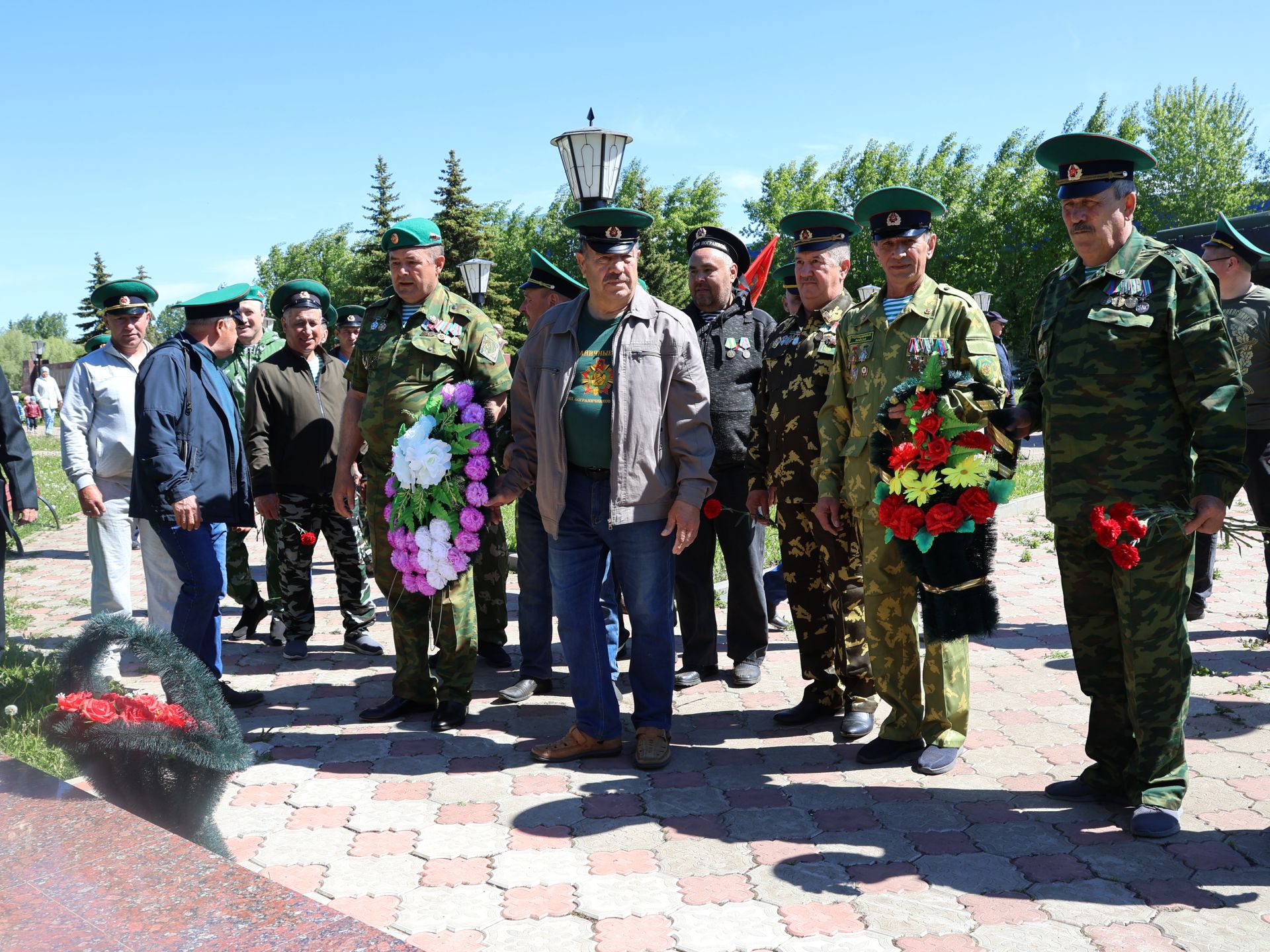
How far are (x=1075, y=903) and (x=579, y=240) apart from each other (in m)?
3.19

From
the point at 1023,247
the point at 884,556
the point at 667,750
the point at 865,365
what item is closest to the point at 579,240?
the point at 865,365

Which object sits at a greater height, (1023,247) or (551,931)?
(1023,247)

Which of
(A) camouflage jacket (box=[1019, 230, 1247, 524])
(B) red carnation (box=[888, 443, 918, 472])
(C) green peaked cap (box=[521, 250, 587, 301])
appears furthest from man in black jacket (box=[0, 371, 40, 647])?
(A) camouflage jacket (box=[1019, 230, 1247, 524])

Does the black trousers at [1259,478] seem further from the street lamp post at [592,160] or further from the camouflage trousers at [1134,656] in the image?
the street lamp post at [592,160]

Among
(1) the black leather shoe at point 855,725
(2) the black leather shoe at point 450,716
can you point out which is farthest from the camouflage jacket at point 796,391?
(2) the black leather shoe at point 450,716

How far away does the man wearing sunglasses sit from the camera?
638 centimetres

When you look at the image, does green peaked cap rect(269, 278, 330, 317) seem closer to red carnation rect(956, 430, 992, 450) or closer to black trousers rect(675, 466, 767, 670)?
black trousers rect(675, 466, 767, 670)

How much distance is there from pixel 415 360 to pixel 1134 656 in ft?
11.6

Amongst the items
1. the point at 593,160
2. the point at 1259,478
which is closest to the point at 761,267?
the point at 593,160

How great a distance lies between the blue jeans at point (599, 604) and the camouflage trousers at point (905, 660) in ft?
2.90

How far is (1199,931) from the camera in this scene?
10.2 ft

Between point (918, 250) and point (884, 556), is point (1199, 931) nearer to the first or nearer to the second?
point (884, 556)

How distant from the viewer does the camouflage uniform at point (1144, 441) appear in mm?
3605

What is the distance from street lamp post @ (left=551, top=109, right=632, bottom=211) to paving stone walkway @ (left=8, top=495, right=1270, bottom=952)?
352 centimetres
